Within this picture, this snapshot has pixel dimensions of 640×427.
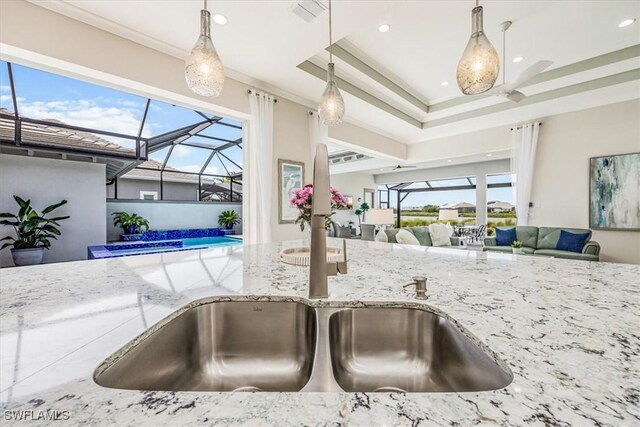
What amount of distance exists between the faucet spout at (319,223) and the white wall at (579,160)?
18.2ft

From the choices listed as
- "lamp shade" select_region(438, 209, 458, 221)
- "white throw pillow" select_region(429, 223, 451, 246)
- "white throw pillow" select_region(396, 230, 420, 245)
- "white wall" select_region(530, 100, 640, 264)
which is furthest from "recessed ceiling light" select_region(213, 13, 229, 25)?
"lamp shade" select_region(438, 209, 458, 221)

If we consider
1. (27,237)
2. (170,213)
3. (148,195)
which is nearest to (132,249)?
(27,237)

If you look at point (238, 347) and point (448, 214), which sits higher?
point (448, 214)

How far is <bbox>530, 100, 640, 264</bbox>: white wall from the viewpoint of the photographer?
3982 mm

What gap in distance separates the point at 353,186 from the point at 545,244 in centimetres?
663

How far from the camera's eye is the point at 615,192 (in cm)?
405

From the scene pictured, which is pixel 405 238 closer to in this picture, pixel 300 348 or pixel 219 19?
pixel 219 19

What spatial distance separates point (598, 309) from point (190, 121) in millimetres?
6760

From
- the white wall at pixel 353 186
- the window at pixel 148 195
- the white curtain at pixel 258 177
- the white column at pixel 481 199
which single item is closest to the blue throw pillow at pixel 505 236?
the white column at pixel 481 199

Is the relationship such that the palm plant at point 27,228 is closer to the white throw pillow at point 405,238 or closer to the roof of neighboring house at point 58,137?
the roof of neighboring house at point 58,137

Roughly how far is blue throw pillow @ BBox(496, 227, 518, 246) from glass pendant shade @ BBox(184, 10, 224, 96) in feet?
17.6

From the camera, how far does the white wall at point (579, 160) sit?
3.98m

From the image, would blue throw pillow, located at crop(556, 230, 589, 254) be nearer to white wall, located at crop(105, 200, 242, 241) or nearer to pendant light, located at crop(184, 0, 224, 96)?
pendant light, located at crop(184, 0, 224, 96)

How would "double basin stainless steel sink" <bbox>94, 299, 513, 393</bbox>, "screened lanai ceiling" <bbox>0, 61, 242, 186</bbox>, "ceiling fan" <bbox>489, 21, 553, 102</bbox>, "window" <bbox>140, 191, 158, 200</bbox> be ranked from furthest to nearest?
"window" <bbox>140, 191, 158, 200</bbox> < "screened lanai ceiling" <bbox>0, 61, 242, 186</bbox> < "ceiling fan" <bbox>489, 21, 553, 102</bbox> < "double basin stainless steel sink" <bbox>94, 299, 513, 393</bbox>
